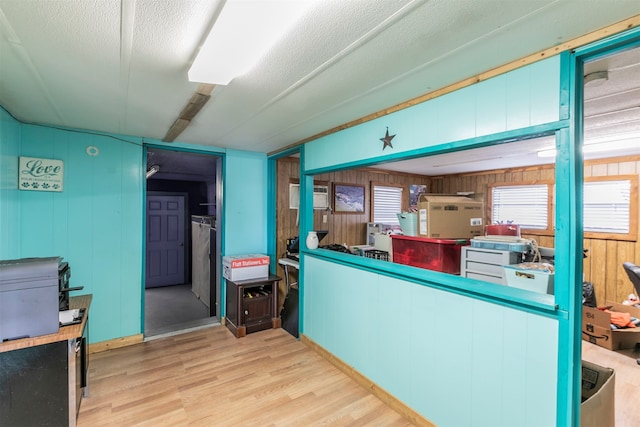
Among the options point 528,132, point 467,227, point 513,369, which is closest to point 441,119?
point 528,132

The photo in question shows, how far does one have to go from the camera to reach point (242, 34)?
1.23 metres

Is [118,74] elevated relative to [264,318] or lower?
elevated

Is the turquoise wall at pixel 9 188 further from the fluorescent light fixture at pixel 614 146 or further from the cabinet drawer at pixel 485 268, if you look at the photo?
the fluorescent light fixture at pixel 614 146

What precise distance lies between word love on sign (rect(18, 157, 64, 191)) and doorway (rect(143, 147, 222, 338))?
4.82ft

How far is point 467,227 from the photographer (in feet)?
7.80

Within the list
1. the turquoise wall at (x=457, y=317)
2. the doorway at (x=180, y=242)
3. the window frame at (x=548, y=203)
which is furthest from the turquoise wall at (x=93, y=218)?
the window frame at (x=548, y=203)

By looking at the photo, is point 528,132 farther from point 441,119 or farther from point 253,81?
point 253,81

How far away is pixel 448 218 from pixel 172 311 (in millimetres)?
4246

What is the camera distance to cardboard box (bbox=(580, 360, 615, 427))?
152 centimetres

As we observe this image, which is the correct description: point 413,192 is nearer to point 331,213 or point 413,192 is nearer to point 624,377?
point 331,213

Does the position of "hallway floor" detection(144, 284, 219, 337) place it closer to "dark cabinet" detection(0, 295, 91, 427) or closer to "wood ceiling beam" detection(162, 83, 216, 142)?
"dark cabinet" detection(0, 295, 91, 427)

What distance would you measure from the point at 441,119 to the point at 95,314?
3.79 metres

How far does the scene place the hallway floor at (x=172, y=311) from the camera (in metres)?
3.73

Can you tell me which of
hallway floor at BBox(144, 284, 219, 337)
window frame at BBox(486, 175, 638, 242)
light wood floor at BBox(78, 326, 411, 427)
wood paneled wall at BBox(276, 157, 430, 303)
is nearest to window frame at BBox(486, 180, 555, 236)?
window frame at BBox(486, 175, 638, 242)
